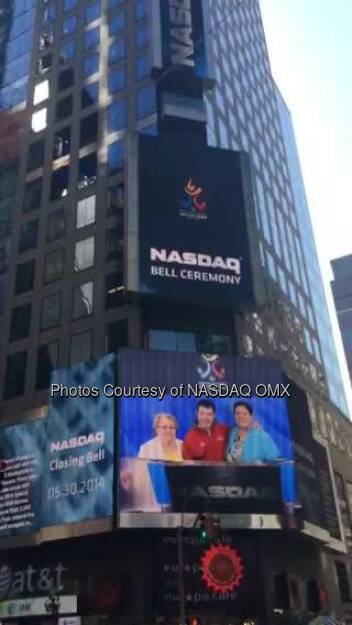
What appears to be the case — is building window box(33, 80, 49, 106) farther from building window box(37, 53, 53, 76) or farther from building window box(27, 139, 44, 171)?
building window box(27, 139, 44, 171)

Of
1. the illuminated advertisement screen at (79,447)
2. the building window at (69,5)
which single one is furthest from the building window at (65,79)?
the illuminated advertisement screen at (79,447)

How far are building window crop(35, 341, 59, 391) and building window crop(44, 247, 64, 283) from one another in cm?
585

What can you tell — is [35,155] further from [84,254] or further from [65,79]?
[84,254]

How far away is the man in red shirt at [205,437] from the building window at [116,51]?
33774mm

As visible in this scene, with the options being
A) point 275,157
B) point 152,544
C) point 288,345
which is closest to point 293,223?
point 275,157

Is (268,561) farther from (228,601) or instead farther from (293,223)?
(293,223)

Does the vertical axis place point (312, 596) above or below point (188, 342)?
below

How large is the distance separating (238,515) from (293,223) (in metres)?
48.0

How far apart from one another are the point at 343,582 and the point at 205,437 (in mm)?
23024

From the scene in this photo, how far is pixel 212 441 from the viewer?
38.0 meters

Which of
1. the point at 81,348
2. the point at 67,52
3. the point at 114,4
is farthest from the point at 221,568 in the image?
the point at 114,4

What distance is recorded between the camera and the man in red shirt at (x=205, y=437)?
3744cm

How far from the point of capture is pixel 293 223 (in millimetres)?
76938

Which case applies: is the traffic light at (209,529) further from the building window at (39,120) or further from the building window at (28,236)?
the building window at (39,120)
